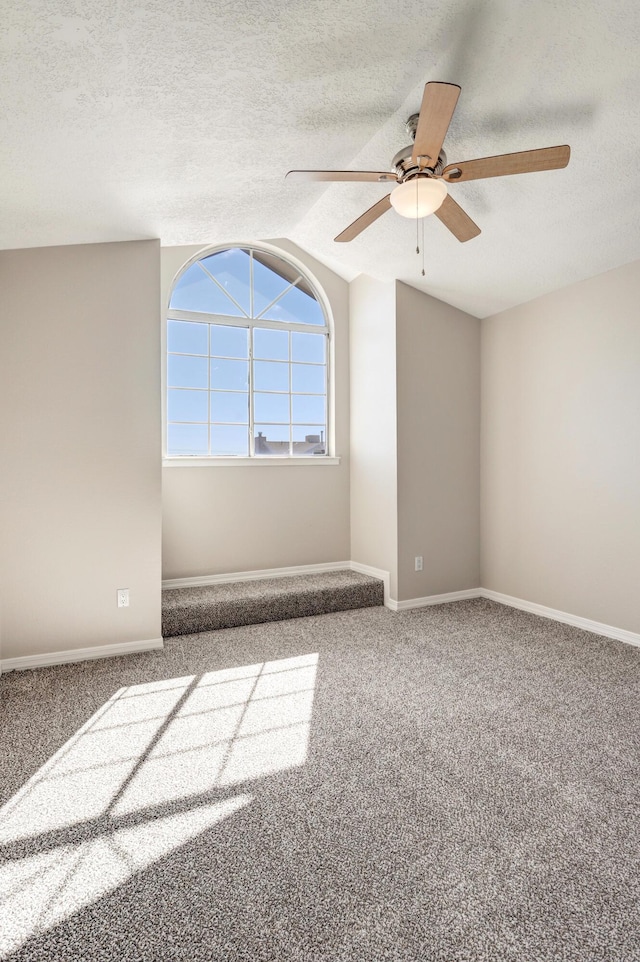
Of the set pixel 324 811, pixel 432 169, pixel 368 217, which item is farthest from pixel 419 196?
pixel 324 811

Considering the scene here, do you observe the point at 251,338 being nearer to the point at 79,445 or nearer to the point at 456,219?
the point at 79,445

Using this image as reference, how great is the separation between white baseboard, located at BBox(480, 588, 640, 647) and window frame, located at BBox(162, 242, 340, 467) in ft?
6.06

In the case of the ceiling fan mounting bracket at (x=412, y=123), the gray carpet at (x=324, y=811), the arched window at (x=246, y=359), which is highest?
the ceiling fan mounting bracket at (x=412, y=123)

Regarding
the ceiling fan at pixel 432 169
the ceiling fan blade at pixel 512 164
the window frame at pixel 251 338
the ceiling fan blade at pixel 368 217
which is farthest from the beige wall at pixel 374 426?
the ceiling fan blade at pixel 512 164

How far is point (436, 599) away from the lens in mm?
4152

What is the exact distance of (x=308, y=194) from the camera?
299cm

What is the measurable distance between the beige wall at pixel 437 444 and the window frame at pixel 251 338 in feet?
2.89

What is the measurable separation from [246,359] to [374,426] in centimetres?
130

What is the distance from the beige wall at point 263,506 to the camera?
4.05 meters

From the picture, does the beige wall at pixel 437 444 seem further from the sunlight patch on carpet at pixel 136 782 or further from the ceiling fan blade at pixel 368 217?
the sunlight patch on carpet at pixel 136 782

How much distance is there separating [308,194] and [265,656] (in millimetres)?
2846

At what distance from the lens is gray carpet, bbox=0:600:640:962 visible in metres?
1.23

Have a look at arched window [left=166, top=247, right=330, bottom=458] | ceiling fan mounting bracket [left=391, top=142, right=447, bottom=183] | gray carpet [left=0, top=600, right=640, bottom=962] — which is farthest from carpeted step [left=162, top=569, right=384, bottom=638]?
ceiling fan mounting bracket [left=391, top=142, right=447, bottom=183]

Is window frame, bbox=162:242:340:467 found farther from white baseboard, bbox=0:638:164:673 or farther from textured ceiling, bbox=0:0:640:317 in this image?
white baseboard, bbox=0:638:164:673
